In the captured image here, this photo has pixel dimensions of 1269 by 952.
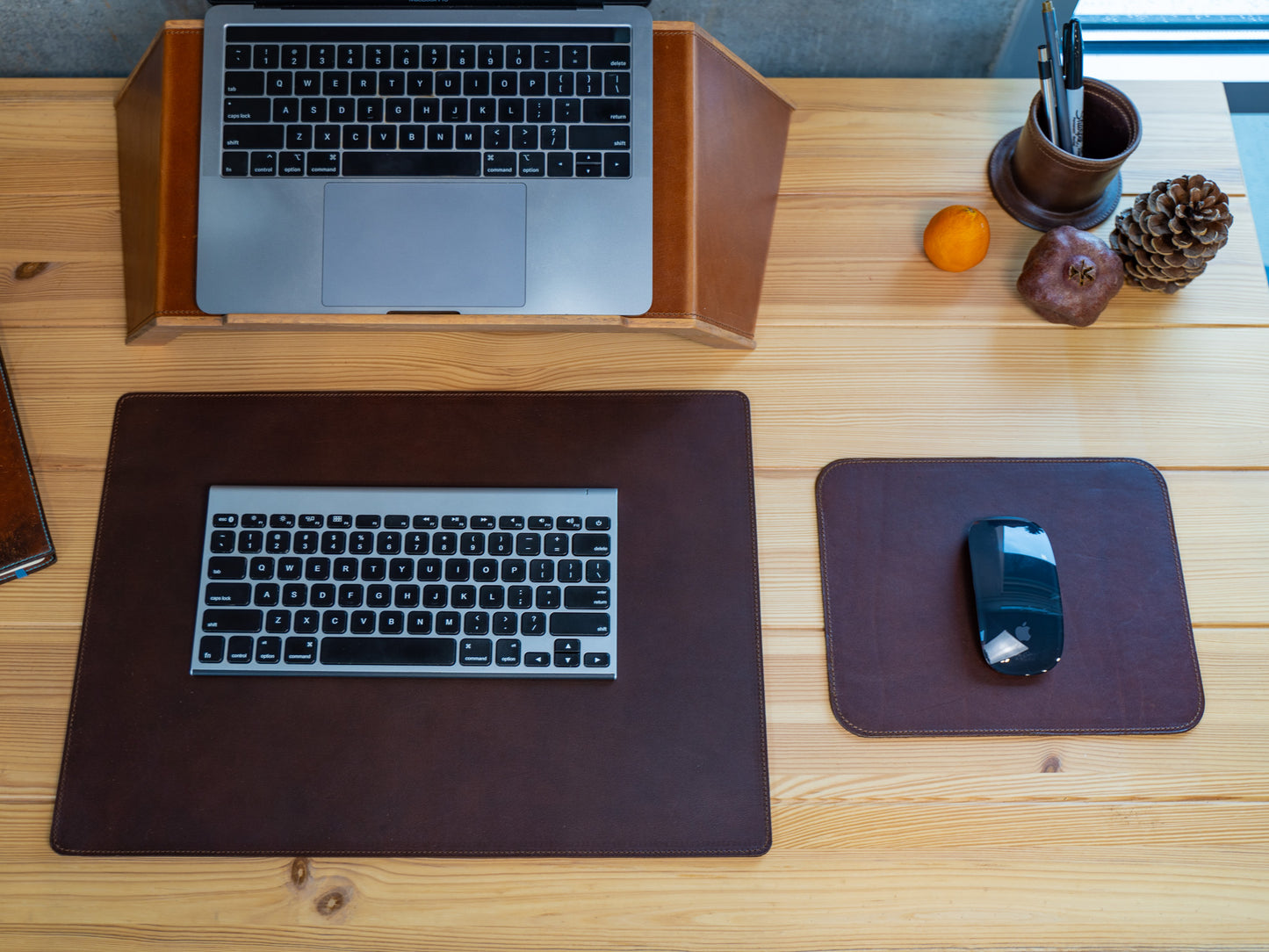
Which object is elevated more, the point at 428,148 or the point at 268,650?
the point at 428,148

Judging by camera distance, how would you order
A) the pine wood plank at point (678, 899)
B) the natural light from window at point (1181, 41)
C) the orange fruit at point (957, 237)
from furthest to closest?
the natural light from window at point (1181, 41) → the orange fruit at point (957, 237) → the pine wood plank at point (678, 899)

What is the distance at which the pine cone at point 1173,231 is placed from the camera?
75cm

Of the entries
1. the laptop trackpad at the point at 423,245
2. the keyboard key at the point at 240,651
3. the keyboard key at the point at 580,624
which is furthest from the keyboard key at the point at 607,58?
the keyboard key at the point at 240,651

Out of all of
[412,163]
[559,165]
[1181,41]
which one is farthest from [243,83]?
[1181,41]

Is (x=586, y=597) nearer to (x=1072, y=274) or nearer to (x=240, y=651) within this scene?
(x=240, y=651)

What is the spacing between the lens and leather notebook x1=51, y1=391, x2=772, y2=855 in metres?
0.69

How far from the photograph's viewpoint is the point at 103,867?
2.25 ft

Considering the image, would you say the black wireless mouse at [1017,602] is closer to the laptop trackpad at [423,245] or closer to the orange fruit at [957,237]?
the orange fruit at [957,237]

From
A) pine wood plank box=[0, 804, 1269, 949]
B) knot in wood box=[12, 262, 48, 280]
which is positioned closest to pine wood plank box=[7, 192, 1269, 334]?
knot in wood box=[12, 262, 48, 280]

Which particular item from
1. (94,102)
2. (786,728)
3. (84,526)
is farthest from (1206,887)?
(94,102)

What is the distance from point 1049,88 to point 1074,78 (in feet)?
0.07

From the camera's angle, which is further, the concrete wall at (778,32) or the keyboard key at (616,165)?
the concrete wall at (778,32)

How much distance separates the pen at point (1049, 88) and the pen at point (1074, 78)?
11 millimetres

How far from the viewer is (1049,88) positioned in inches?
29.9
